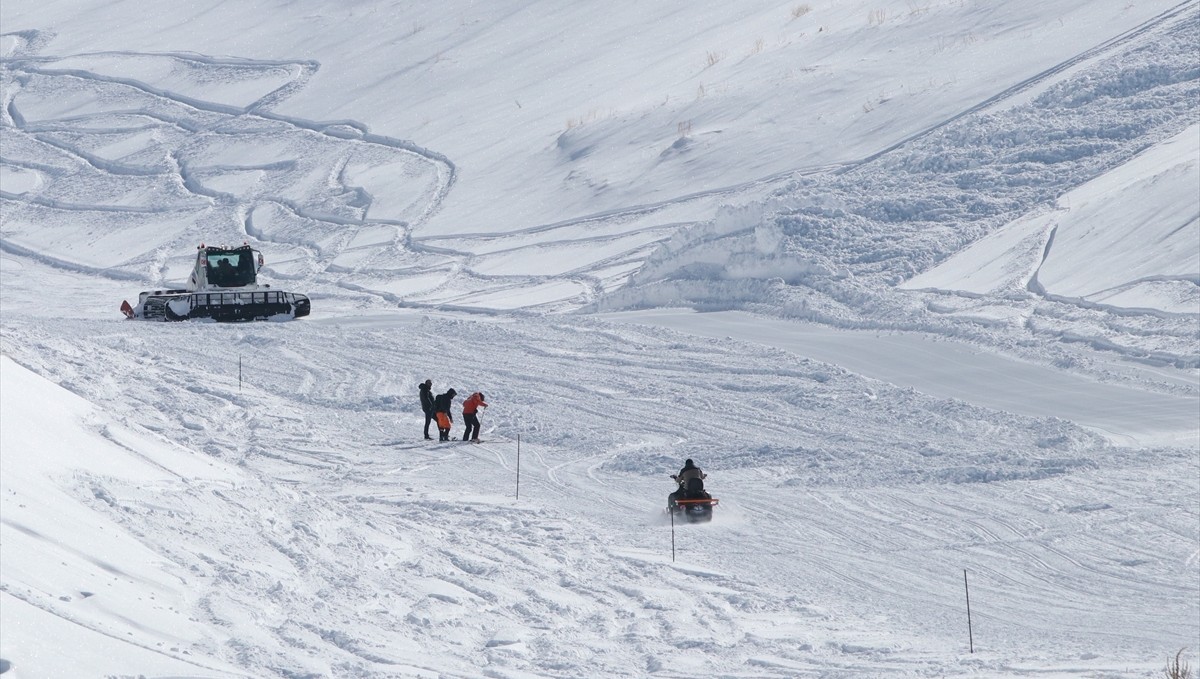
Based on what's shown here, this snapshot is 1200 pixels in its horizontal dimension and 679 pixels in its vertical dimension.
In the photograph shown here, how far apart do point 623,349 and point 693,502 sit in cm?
851

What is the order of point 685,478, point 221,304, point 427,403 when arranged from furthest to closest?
point 221,304
point 427,403
point 685,478

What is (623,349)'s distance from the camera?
76.4 feet

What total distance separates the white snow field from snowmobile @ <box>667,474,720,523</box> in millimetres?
253

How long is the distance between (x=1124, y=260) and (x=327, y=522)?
1479 centimetres

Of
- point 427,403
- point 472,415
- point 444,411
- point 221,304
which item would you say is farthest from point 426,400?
point 221,304

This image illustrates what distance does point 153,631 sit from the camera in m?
9.30

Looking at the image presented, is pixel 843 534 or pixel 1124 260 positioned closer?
Result: pixel 843 534

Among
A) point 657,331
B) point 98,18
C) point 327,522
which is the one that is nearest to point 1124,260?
point 657,331

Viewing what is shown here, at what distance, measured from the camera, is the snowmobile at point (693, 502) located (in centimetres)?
1496

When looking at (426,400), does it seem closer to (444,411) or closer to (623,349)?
(444,411)

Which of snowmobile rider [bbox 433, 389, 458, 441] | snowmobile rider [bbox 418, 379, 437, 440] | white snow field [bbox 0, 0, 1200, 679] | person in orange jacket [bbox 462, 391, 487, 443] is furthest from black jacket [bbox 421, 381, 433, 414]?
white snow field [bbox 0, 0, 1200, 679]

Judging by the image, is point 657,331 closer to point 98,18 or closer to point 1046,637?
point 1046,637

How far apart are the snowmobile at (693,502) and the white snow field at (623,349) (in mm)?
253

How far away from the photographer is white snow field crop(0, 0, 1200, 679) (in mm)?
11172
